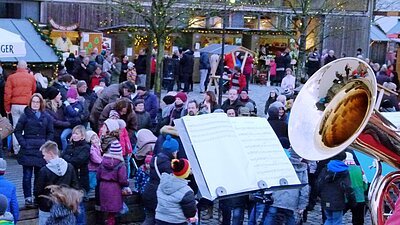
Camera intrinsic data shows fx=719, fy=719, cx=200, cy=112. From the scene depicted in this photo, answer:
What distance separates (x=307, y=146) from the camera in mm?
4082

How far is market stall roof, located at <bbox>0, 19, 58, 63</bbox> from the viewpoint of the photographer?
15.8 m

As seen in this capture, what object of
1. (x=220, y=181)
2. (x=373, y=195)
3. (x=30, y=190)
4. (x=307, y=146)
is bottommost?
(x=30, y=190)

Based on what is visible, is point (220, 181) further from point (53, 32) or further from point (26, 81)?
point (53, 32)

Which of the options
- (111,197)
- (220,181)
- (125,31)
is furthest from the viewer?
(125,31)

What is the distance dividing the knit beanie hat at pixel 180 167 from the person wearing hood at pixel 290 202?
1609mm

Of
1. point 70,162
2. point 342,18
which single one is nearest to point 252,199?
point 70,162

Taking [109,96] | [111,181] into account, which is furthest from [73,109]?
[111,181]

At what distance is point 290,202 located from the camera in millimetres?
8211

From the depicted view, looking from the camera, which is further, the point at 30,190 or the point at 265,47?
the point at 265,47

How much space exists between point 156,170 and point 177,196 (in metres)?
0.79

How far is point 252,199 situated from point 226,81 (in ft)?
41.6

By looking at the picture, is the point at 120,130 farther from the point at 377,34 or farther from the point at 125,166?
the point at 377,34

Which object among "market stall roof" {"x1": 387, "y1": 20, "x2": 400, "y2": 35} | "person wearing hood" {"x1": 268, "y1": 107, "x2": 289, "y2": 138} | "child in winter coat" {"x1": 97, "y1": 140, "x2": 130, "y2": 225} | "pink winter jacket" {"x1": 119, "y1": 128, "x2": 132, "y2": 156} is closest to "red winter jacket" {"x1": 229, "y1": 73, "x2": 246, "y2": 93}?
"person wearing hood" {"x1": 268, "y1": 107, "x2": 289, "y2": 138}

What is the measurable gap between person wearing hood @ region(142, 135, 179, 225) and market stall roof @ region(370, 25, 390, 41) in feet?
91.7
